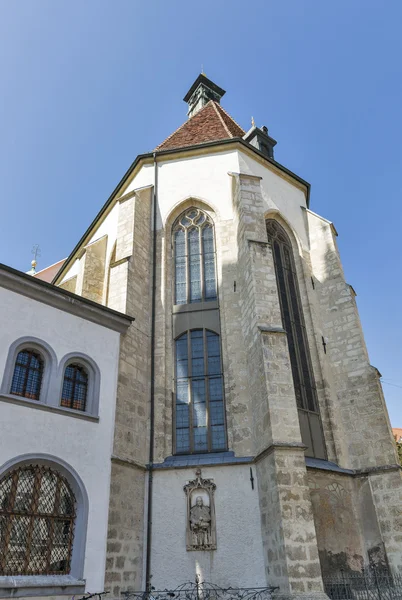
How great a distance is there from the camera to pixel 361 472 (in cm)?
1140

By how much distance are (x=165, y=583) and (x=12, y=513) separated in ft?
12.0

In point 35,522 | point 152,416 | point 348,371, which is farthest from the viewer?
point 348,371

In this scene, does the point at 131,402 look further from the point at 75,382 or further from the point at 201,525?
the point at 201,525

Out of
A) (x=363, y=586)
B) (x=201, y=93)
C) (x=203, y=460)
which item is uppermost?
(x=201, y=93)

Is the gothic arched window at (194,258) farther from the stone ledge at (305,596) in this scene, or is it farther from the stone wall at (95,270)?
the stone ledge at (305,596)

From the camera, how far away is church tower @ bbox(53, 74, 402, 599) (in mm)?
9414

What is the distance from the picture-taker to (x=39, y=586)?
7578 mm

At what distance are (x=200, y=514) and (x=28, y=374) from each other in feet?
15.5

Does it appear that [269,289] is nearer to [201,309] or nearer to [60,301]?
[201,309]

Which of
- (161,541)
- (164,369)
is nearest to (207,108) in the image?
(164,369)

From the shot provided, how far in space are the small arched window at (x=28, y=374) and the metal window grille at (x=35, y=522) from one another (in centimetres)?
144

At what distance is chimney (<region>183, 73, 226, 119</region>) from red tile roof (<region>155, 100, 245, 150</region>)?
7.22 m

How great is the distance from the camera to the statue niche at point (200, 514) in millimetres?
9664

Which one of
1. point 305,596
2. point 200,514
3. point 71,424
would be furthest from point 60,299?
point 305,596
